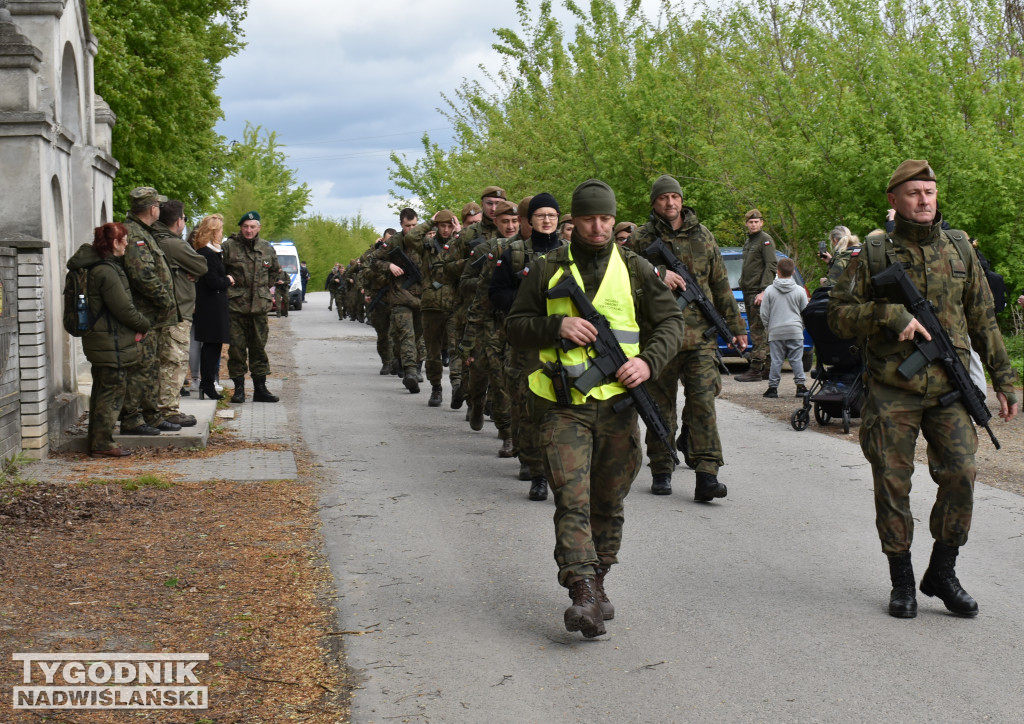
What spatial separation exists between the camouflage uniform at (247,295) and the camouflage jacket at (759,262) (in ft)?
21.6

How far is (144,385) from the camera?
33.3 ft

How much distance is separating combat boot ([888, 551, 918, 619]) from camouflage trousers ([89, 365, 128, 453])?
627 cm

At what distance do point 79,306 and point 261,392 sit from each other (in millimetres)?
4748

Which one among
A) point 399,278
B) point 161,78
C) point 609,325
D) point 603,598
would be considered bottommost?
point 603,598

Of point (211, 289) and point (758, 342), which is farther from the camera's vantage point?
point (758, 342)

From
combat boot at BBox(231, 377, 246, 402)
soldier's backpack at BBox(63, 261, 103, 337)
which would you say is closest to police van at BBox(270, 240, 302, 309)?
combat boot at BBox(231, 377, 246, 402)

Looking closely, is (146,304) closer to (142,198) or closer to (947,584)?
(142,198)

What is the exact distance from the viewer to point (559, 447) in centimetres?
540

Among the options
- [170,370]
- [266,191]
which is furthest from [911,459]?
[266,191]

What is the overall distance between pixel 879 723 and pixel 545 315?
2.22 m

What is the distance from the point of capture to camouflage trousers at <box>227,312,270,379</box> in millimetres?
13703

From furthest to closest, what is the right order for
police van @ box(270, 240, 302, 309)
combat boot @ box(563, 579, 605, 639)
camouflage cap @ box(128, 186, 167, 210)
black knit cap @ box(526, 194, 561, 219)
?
police van @ box(270, 240, 302, 309), camouflage cap @ box(128, 186, 167, 210), black knit cap @ box(526, 194, 561, 219), combat boot @ box(563, 579, 605, 639)

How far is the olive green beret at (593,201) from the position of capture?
5457 millimetres

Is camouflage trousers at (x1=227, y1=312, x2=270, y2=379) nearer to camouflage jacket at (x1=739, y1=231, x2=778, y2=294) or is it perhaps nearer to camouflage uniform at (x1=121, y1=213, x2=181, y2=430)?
camouflage uniform at (x1=121, y1=213, x2=181, y2=430)
